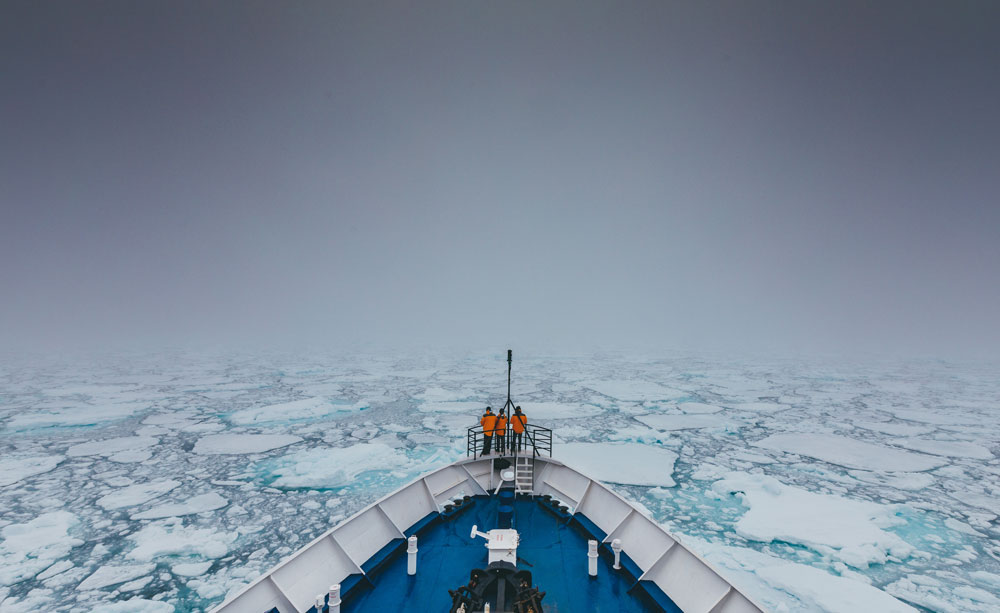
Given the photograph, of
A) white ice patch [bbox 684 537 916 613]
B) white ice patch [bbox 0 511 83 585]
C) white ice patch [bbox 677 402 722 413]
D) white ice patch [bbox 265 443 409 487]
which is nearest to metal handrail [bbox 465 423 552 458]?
white ice patch [bbox 265 443 409 487]

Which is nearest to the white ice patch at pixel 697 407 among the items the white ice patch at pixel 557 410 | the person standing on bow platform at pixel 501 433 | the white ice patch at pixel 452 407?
the white ice patch at pixel 557 410

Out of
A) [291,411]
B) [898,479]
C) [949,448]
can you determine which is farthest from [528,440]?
[949,448]

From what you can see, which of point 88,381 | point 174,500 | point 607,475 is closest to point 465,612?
point 607,475

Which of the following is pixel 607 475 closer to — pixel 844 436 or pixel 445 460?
pixel 445 460

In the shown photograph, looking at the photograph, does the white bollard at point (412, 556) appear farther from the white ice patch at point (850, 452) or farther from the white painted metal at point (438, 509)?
the white ice patch at point (850, 452)

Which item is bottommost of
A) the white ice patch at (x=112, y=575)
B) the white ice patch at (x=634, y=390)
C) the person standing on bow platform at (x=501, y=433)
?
the white ice patch at (x=112, y=575)

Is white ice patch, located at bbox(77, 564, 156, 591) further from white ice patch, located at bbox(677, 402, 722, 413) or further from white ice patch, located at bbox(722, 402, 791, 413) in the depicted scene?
white ice patch, located at bbox(722, 402, 791, 413)
